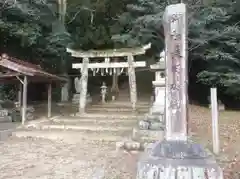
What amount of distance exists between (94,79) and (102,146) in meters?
16.3

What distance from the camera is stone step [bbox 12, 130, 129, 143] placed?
10.1 metres

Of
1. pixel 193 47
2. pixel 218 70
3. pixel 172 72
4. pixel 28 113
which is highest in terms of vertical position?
pixel 193 47

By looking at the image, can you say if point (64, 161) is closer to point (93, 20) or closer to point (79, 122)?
point (79, 122)

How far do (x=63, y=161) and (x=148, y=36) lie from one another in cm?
1032

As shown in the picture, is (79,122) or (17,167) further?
(79,122)

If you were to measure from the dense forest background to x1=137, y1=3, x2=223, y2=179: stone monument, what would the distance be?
23.6 feet

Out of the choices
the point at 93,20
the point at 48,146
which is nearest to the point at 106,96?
the point at 93,20

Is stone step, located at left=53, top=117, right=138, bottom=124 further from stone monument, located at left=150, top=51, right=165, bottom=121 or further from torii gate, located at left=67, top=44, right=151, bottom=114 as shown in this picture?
stone monument, located at left=150, top=51, right=165, bottom=121

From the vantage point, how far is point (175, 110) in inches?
216

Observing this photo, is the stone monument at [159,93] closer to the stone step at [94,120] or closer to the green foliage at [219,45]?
the stone step at [94,120]

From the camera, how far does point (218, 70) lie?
1570 centimetres

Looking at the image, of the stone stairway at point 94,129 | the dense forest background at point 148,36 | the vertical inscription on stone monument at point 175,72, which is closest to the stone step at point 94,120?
the stone stairway at point 94,129

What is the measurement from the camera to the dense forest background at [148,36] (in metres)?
15.1

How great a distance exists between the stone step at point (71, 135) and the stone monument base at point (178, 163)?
486 cm
